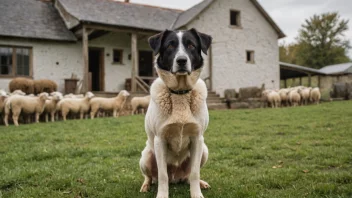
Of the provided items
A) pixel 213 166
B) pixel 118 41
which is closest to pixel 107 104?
pixel 118 41

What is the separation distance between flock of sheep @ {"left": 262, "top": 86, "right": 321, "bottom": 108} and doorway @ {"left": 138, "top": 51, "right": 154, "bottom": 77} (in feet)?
26.9

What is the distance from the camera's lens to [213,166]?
196 inches

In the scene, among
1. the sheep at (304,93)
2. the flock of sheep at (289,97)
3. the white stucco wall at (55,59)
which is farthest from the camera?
the sheep at (304,93)

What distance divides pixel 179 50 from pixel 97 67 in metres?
20.0

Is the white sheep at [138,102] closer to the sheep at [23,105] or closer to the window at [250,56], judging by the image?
the sheep at [23,105]

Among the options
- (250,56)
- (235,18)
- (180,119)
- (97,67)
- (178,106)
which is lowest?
(180,119)

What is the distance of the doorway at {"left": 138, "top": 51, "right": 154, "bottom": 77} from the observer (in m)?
22.6

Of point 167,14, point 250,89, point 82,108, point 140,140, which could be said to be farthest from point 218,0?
point 140,140

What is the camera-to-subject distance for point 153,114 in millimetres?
3371

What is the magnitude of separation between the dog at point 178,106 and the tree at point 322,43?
53.4m

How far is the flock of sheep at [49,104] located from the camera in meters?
12.1

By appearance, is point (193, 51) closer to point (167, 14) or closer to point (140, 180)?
point (140, 180)

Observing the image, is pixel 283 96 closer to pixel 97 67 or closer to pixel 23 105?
pixel 97 67

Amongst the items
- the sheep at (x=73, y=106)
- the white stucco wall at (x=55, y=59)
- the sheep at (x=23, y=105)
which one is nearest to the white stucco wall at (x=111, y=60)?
the white stucco wall at (x=55, y=59)
